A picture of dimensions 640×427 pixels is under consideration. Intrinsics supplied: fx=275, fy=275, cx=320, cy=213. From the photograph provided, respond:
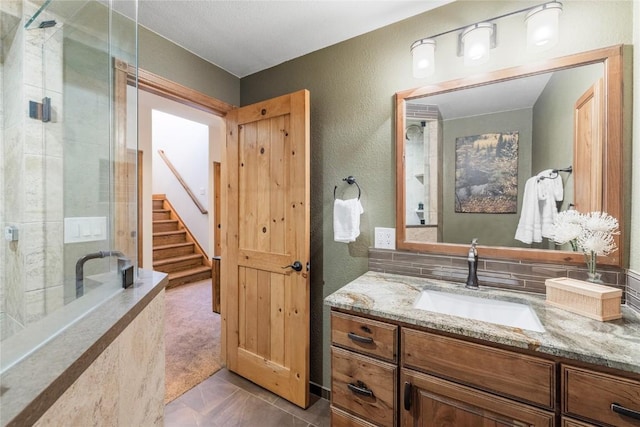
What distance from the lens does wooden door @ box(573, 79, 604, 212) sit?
118cm

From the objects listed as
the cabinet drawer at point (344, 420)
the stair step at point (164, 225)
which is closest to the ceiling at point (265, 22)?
the cabinet drawer at point (344, 420)

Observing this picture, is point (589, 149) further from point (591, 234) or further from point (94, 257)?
point (94, 257)

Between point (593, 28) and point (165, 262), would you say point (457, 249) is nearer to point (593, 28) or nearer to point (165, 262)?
point (593, 28)

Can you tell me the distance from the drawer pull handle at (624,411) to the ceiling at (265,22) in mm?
1813

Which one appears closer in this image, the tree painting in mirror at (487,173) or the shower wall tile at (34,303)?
the shower wall tile at (34,303)

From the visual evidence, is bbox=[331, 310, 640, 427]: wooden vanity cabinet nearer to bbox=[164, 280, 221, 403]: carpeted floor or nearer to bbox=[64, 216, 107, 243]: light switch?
bbox=[64, 216, 107, 243]: light switch

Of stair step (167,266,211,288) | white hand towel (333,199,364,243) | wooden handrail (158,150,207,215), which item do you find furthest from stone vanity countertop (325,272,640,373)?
wooden handrail (158,150,207,215)

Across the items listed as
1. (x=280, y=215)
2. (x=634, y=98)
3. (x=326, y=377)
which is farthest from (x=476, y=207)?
(x=326, y=377)

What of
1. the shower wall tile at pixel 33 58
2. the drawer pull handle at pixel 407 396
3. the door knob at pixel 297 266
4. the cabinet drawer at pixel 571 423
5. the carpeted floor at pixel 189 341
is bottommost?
the carpeted floor at pixel 189 341

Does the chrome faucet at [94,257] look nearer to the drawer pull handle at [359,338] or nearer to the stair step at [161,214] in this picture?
the drawer pull handle at [359,338]

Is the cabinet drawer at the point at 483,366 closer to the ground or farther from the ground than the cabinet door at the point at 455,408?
farther from the ground

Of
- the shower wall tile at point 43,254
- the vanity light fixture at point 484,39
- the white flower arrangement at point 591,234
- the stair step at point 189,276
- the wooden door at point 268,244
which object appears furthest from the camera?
the stair step at point 189,276

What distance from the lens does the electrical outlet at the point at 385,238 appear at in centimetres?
167

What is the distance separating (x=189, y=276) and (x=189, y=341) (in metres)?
2.10
